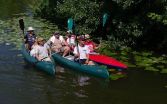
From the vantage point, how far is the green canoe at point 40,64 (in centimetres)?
1740

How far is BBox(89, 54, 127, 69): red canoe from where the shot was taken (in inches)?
716

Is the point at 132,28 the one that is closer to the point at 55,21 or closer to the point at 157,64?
the point at 157,64

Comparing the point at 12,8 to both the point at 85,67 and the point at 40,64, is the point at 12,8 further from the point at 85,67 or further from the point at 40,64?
the point at 85,67

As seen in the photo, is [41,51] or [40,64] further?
[41,51]

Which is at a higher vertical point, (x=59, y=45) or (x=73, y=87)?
(x=59, y=45)

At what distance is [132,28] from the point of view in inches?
854

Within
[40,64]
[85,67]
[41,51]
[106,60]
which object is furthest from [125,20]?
[40,64]

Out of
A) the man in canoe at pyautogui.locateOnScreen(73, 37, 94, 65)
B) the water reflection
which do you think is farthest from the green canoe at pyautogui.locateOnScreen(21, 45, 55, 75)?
the water reflection

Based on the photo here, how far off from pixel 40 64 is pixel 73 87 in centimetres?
255

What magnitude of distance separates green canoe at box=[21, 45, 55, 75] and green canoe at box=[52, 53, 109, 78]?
1.00m

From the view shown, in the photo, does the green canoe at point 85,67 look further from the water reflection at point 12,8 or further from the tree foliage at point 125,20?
the water reflection at point 12,8

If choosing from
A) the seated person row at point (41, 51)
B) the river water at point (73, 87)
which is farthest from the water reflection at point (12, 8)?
the river water at point (73, 87)

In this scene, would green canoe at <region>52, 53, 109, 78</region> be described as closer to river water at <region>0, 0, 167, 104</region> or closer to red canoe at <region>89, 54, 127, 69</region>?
river water at <region>0, 0, 167, 104</region>

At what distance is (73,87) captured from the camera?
16125 millimetres
